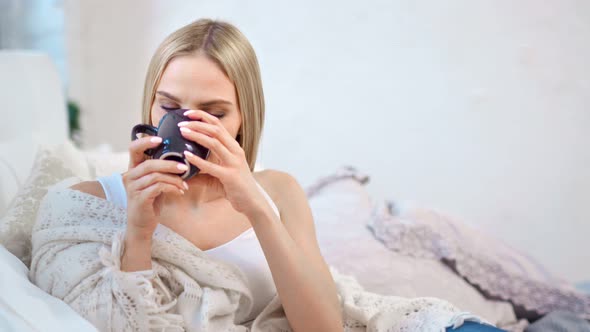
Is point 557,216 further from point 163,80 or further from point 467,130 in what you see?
point 163,80

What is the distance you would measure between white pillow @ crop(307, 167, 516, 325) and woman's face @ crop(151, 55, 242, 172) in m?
0.77

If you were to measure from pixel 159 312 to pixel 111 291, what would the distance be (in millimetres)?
75

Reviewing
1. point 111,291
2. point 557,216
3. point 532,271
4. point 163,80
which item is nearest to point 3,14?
point 163,80

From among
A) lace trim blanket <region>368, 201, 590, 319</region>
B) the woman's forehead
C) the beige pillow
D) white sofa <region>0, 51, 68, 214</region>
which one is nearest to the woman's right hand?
the woman's forehead

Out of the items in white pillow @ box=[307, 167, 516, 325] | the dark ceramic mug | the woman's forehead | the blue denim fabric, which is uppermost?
the woman's forehead

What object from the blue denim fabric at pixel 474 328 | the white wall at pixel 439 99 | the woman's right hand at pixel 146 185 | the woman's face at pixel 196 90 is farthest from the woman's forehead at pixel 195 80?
the white wall at pixel 439 99

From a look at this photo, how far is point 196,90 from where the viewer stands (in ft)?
2.93

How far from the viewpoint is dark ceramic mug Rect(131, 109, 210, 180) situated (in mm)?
794

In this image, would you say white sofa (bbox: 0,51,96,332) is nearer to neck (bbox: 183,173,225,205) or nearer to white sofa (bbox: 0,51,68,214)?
white sofa (bbox: 0,51,68,214)

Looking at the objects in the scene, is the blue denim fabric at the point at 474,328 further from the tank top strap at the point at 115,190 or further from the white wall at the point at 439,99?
the white wall at the point at 439,99

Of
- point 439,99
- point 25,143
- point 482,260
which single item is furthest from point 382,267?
point 439,99

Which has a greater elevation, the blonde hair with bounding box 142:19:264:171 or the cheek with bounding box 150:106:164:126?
the blonde hair with bounding box 142:19:264:171

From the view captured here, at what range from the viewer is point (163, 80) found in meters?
0.92

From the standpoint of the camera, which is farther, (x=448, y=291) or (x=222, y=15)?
(x=222, y=15)
